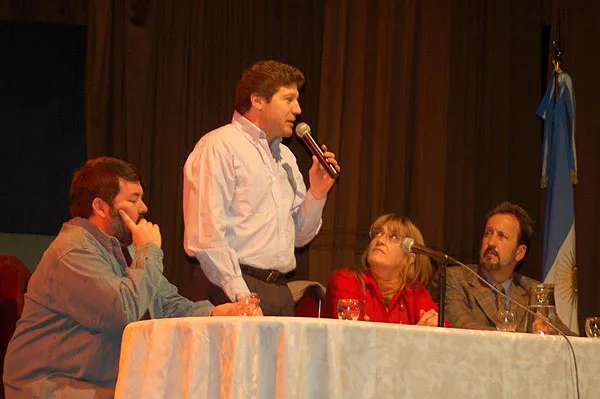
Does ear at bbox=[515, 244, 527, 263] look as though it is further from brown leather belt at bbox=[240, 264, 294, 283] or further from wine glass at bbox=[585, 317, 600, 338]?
wine glass at bbox=[585, 317, 600, 338]

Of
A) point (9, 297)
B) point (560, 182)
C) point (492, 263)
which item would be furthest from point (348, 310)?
point (560, 182)

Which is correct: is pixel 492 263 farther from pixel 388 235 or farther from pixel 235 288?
pixel 235 288

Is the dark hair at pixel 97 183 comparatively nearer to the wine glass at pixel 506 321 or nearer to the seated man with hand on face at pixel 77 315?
the seated man with hand on face at pixel 77 315

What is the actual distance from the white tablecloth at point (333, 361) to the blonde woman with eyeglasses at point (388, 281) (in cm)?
133

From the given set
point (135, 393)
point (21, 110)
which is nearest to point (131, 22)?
point (21, 110)

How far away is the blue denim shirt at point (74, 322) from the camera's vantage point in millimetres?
2867

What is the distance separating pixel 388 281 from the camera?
3.91 m

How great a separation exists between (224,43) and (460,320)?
1859 mm

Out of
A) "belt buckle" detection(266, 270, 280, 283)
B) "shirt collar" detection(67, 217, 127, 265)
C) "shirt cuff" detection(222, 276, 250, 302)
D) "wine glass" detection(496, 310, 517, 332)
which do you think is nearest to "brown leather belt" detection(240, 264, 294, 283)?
"belt buckle" detection(266, 270, 280, 283)

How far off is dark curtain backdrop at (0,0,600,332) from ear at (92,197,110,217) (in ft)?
4.77

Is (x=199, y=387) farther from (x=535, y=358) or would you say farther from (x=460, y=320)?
(x=460, y=320)

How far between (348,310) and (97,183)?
109cm

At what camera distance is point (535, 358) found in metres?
2.36

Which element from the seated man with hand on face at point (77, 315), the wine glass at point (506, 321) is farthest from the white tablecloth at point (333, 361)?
the seated man with hand on face at point (77, 315)
